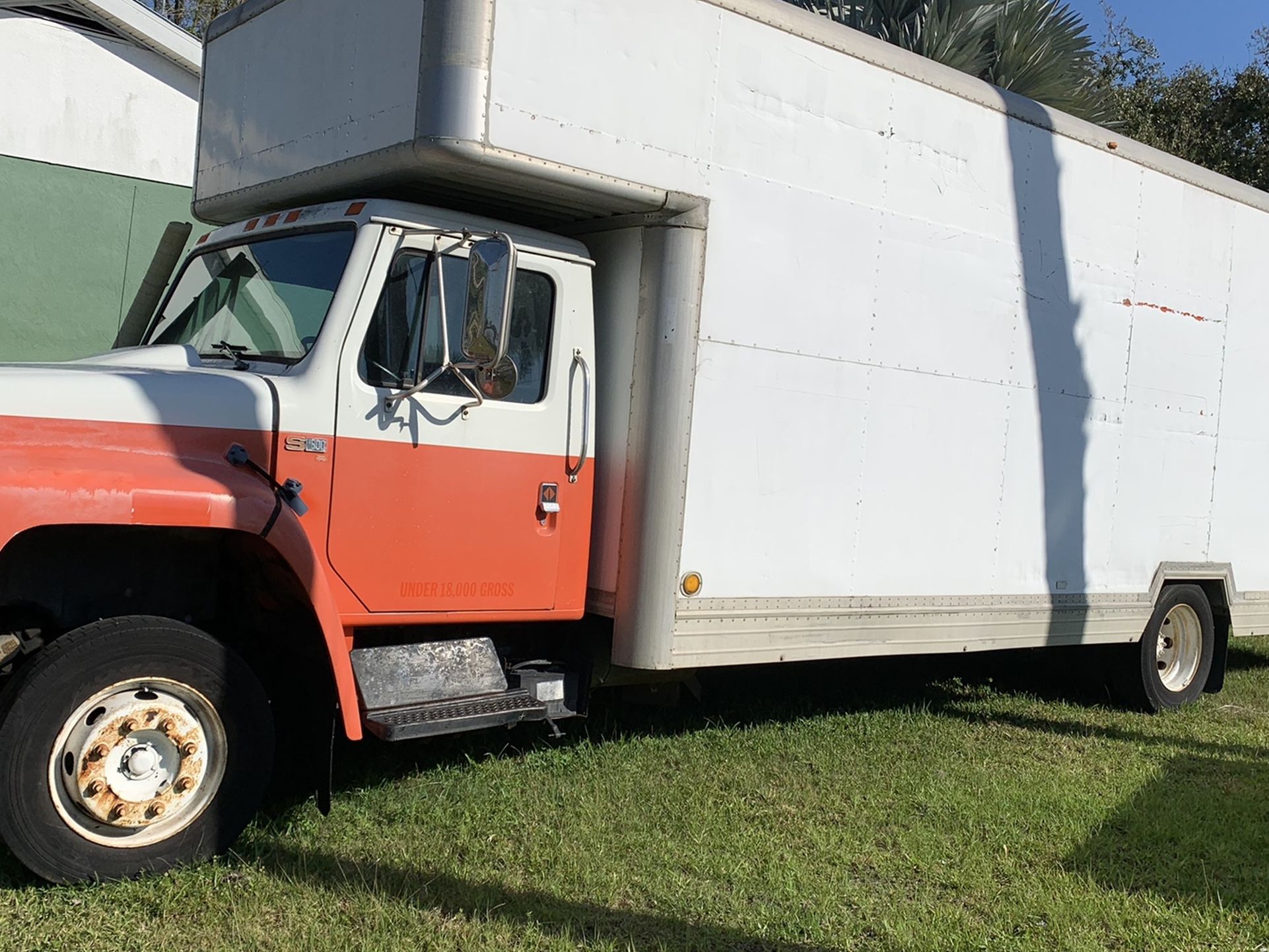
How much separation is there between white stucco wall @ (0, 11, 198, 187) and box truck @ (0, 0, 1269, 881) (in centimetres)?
577

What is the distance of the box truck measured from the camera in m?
4.14

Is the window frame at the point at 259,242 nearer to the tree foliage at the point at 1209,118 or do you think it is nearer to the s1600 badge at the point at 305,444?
the s1600 badge at the point at 305,444

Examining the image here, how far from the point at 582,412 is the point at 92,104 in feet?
26.4

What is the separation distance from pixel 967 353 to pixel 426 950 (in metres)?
4.24

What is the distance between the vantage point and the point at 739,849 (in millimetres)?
4863

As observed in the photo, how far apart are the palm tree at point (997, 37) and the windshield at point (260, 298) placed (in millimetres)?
8618

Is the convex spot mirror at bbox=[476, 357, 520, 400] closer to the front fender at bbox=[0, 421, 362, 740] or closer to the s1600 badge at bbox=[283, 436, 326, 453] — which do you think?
the s1600 badge at bbox=[283, 436, 326, 453]

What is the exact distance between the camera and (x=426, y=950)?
12.5ft

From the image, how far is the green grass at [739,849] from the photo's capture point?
3980 millimetres

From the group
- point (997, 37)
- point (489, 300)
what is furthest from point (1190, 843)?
point (997, 37)

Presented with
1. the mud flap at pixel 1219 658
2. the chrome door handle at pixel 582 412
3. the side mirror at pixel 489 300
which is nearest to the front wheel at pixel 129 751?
the side mirror at pixel 489 300

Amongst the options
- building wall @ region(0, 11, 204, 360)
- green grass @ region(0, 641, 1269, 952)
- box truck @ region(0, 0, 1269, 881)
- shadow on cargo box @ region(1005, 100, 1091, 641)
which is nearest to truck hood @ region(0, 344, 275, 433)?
box truck @ region(0, 0, 1269, 881)

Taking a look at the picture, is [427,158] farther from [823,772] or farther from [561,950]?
[823,772]

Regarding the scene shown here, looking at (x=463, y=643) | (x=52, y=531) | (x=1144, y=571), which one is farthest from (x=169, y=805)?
(x=1144, y=571)
